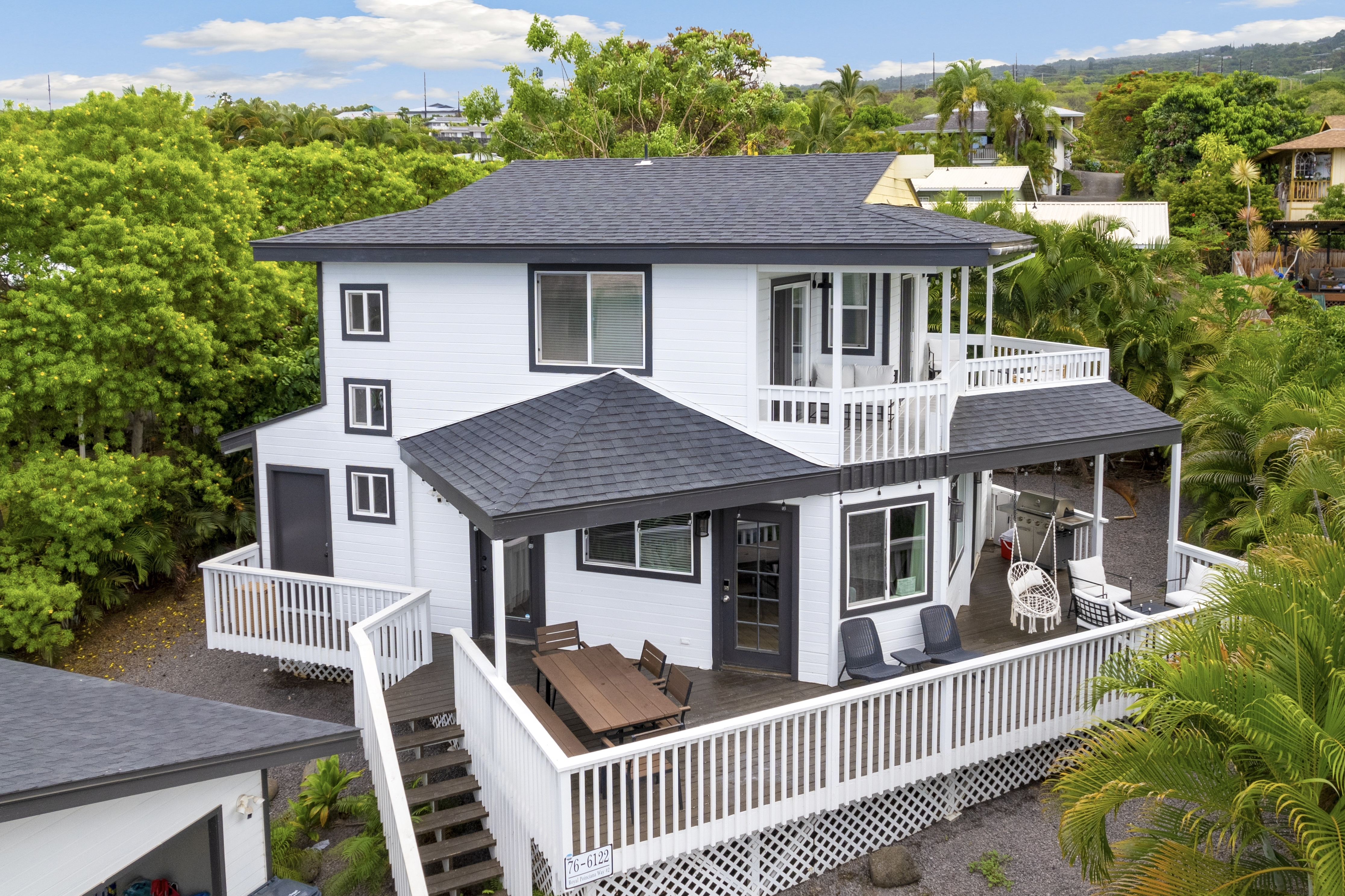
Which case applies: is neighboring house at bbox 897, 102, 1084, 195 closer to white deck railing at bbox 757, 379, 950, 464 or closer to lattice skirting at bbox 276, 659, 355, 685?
white deck railing at bbox 757, 379, 950, 464

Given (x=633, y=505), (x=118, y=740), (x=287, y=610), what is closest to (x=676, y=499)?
(x=633, y=505)

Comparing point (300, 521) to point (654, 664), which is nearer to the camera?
point (654, 664)

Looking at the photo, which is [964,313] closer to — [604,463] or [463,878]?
[604,463]

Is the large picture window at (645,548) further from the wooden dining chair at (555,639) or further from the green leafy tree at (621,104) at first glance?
the green leafy tree at (621,104)

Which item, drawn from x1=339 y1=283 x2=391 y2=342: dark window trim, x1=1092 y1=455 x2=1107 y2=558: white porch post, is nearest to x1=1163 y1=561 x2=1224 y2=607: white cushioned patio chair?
x1=1092 y1=455 x2=1107 y2=558: white porch post

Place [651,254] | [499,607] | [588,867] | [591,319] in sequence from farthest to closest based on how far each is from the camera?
1. [591,319]
2. [651,254]
3. [499,607]
4. [588,867]

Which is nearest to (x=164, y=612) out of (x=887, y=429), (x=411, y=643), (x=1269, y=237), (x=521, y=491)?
(x=411, y=643)
